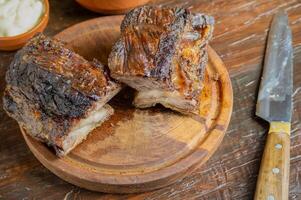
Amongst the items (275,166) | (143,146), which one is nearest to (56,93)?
(143,146)

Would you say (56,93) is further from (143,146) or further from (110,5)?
(110,5)

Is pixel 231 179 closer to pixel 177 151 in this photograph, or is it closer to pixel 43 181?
pixel 177 151

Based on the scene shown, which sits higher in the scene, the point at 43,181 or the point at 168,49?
the point at 168,49

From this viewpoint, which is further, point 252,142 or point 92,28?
point 92,28

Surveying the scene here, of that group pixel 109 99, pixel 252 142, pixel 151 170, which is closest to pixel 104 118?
pixel 109 99

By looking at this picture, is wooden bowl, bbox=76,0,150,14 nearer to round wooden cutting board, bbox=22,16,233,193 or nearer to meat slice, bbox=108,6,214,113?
meat slice, bbox=108,6,214,113

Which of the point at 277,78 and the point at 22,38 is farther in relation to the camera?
the point at 22,38
